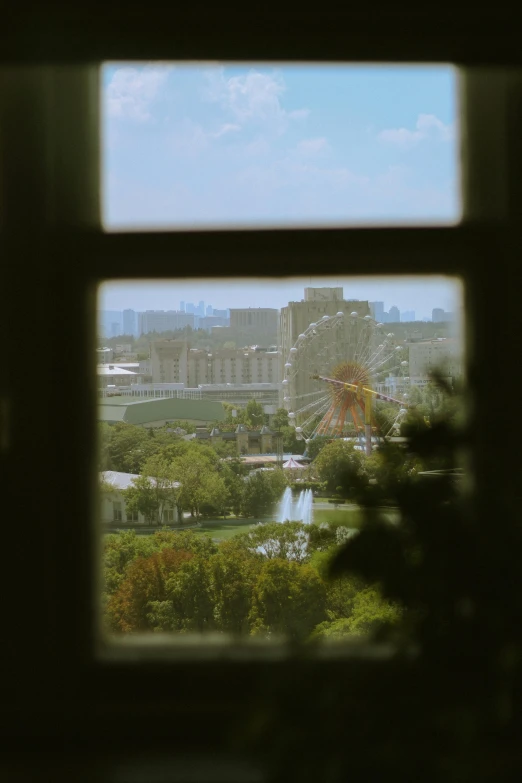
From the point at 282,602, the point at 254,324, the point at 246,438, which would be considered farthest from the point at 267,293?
the point at 282,602

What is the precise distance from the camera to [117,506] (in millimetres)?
1428

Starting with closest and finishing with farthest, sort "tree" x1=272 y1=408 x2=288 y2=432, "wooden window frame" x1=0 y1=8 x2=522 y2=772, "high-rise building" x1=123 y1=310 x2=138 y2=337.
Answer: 1. "wooden window frame" x1=0 y1=8 x2=522 y2=772
2. "high-rise building" x1=123 y1=310 x2=138 y2=337
3. "tree" x1=272 y1=408 x2=288 y2=432

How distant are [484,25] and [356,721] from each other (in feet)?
3.88

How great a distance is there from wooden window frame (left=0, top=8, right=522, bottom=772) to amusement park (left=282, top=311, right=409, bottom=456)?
0.53ft

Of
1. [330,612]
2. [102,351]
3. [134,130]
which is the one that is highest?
[134,130]

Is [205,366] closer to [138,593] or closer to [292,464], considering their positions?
[292,464]

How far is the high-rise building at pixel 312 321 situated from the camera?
1.40 m

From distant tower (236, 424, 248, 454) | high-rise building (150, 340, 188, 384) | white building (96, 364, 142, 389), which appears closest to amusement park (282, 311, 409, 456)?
distant tower (236, 424, 248, 454)

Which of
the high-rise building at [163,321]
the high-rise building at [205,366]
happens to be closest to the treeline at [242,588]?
the high-rise building at [205,366]

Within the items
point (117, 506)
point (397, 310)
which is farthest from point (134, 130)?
point (117, 506)

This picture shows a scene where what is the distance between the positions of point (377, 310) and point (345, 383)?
17 cm

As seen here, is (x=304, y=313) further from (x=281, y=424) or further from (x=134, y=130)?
(x=134, y=130)

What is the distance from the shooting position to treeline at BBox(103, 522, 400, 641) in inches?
55.8

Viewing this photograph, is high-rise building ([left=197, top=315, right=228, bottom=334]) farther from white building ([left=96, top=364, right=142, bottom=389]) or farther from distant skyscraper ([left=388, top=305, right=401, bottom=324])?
distant skyscraper ([left=388, top=305, right=401, bottom=324])
